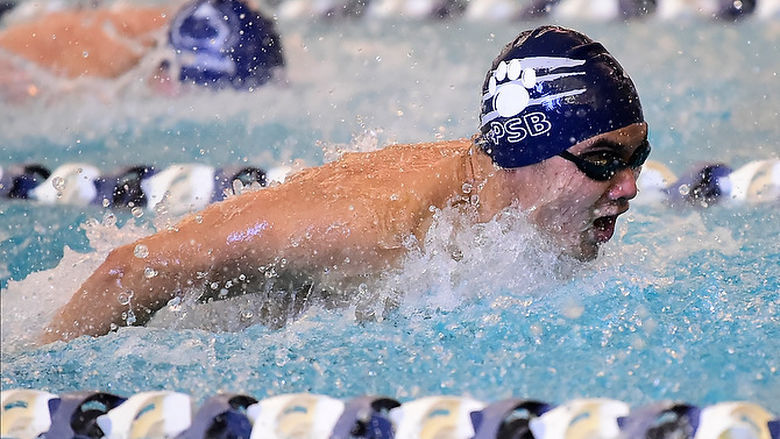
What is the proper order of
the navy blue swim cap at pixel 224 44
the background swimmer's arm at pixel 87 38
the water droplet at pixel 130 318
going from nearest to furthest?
the water droplet at pixel 130 318, the navy blue swim cap at pixel 224 44, the background swimmer's arm at pixel 87 38

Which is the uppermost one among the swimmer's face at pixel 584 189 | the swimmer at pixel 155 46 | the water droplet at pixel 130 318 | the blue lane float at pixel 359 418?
the swimmer at pixel 155 46

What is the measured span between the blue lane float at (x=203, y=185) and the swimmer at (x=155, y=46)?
1.16m

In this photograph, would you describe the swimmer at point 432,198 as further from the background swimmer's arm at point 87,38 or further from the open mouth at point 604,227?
the background swimmer's arm at point 87,38

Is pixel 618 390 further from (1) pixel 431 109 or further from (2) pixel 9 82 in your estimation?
(2) pixel 9 82

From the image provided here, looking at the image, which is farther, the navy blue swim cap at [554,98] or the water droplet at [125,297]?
the navy blue swim cap at [554,98]

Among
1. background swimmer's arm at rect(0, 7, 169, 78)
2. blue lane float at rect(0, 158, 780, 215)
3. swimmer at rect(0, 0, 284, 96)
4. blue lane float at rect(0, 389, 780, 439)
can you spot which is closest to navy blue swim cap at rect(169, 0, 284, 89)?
swimmer at rect(0, 0, 284, 96)

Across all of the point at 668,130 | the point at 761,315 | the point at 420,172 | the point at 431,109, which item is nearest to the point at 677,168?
the point at 668,130

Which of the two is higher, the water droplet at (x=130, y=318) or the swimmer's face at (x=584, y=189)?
the swimmer's face at (x=584, y=189)

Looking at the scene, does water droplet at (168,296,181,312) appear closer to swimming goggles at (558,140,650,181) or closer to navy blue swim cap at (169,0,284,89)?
swimming goggles at (558,140,650,181)

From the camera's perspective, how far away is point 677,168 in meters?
3.61

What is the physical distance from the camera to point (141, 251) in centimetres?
201

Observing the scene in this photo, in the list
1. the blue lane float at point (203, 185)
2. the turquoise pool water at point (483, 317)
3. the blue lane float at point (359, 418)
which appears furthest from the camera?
the blue lane float at point (203, 185)

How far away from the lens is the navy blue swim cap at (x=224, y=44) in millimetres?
4215

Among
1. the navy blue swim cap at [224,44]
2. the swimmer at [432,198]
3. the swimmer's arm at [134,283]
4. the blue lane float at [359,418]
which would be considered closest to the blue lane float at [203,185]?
the swimmer at [432,198]
